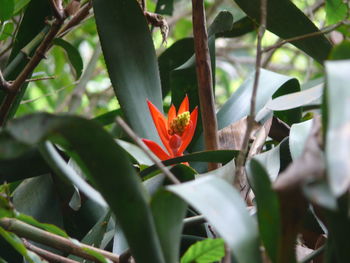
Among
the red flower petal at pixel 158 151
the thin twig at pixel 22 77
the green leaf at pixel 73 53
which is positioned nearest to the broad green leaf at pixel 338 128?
the red flower petal at pixel 158 151

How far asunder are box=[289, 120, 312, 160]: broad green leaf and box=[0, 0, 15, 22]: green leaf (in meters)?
0.40

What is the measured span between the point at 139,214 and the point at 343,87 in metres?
0.16

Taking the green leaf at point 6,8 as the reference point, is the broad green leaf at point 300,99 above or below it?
below

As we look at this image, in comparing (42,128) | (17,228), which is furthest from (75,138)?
(17,228)

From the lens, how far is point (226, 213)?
360 mm

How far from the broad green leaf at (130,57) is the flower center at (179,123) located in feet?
0.20

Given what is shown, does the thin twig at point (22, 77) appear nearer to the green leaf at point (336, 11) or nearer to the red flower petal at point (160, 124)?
the red flower petal at point (160, 124)

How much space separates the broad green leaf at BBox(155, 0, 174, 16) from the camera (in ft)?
3.22

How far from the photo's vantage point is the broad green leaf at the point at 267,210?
0.39m

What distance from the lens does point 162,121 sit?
70cm

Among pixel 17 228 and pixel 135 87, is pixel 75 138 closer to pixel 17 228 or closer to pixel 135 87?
pixel 17 228

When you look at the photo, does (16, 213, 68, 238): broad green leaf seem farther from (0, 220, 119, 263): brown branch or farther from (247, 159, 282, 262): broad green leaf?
(247, 159, 282, 262): broad green leaf

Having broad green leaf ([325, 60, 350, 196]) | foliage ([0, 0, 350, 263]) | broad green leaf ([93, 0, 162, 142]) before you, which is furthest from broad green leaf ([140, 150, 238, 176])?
broad green leaf ([325, 60, 350, 196])

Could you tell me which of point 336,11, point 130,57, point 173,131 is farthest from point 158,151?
point 336,11
